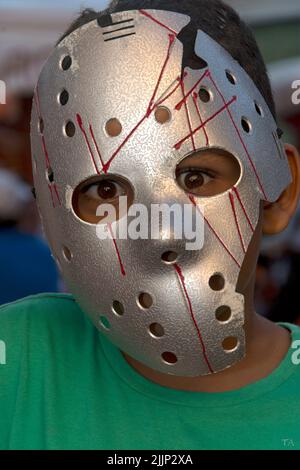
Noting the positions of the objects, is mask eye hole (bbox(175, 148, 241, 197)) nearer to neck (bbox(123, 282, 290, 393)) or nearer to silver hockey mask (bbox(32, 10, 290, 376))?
silver hockey mask (bbox(32, 10, 290, 376))

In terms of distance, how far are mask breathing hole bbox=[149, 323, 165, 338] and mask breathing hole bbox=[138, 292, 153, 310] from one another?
0.10 feet

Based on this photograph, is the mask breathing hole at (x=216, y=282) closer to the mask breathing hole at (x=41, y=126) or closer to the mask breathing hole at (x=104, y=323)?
the mask breathing hole at (x=104, y=323)

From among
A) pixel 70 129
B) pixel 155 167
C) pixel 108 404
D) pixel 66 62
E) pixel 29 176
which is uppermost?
pixel 29 176

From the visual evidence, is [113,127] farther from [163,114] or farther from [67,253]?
[67,253]

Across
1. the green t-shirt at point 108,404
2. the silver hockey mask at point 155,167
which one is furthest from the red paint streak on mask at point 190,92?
the green t-shirt at point 108,404

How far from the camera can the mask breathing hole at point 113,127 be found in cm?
114

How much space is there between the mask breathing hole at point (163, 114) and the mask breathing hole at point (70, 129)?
0.14 meters

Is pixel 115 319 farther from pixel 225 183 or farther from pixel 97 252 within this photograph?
pixel 225 183

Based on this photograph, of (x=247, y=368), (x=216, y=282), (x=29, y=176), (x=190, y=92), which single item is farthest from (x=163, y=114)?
(x=29, y=176)

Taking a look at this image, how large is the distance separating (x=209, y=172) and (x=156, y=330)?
0.26m

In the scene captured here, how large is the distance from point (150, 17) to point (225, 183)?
0.28 m

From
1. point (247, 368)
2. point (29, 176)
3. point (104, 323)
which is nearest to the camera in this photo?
point (104, 323)

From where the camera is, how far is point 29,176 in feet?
14.3

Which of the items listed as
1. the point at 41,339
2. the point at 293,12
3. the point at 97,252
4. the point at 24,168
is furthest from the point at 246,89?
the point at 293,12
